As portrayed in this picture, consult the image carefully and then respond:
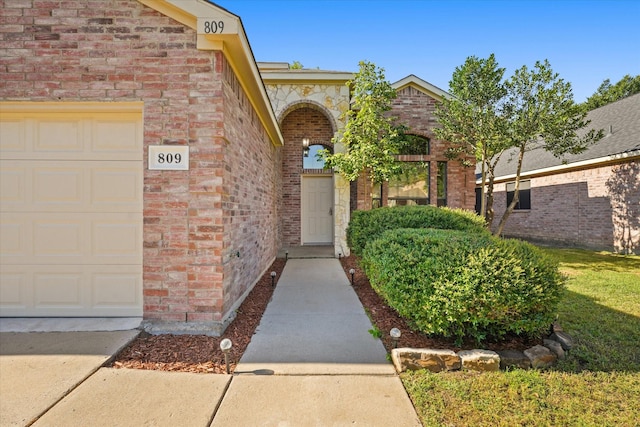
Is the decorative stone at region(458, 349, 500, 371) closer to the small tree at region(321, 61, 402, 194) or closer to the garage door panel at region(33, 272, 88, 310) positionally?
the garage door panel at region(33, 272, 88, 310)

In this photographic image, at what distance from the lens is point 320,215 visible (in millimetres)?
9734

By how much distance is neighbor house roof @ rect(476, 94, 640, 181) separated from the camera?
9492 mm

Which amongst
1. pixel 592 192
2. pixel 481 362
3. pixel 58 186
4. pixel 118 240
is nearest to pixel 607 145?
pixel 592 192

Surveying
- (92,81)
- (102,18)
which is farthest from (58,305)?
(102,18)

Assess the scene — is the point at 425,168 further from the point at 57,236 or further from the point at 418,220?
the point at 57,236

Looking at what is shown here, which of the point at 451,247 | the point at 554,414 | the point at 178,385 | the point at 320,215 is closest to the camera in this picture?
the point at 554,414

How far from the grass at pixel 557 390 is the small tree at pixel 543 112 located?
19.0ft

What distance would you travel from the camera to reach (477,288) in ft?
8.44

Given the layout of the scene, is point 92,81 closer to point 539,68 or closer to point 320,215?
point 320,215

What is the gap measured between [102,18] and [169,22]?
0.73 meters

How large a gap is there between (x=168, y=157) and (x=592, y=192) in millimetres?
13729

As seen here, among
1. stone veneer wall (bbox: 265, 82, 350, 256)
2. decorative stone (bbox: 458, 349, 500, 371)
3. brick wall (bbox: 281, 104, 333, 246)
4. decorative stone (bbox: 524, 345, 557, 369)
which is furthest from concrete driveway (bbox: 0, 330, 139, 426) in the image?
brick wall (bbox: 281, 104, 333, 246)

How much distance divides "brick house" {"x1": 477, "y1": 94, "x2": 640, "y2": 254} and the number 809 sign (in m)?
11.4

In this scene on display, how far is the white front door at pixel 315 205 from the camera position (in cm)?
969
